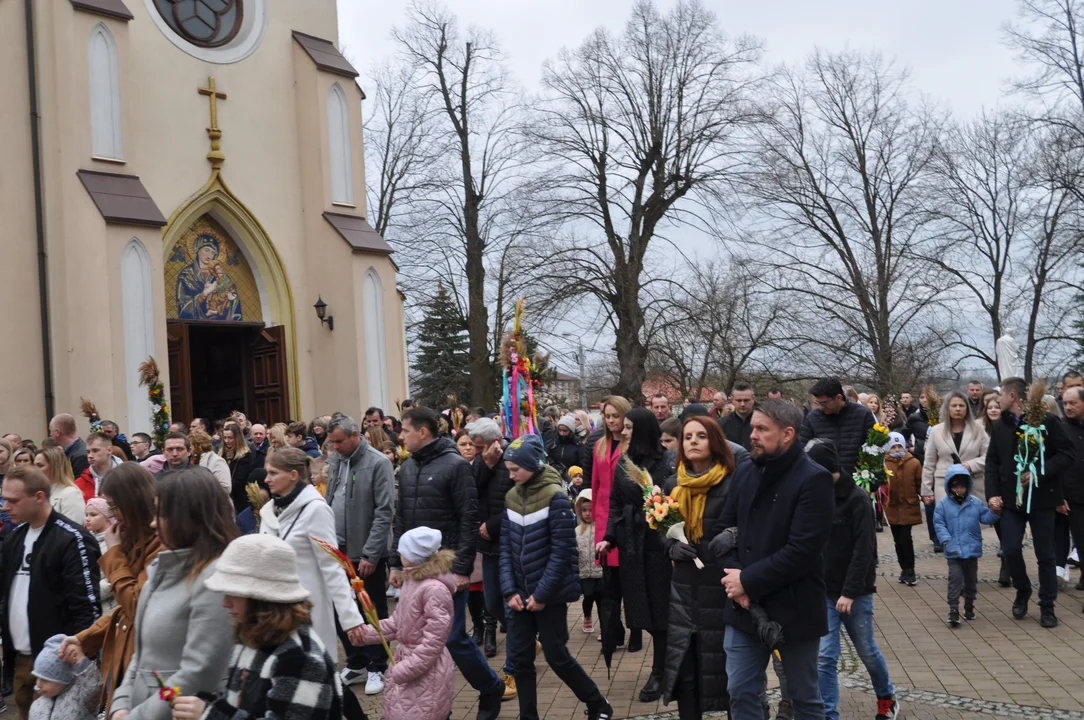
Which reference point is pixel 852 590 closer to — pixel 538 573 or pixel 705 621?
pixel 705 621

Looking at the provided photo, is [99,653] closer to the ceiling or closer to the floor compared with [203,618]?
closer to the floor

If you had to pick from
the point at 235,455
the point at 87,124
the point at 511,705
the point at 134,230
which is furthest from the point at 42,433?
the point at 511,705

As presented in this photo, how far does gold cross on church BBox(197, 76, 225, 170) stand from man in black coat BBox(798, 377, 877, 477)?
567 inches

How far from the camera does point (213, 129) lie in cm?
1970

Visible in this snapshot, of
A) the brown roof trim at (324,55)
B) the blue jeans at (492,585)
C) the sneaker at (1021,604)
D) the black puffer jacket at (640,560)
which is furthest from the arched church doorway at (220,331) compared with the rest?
the sneaker at (1021,604)

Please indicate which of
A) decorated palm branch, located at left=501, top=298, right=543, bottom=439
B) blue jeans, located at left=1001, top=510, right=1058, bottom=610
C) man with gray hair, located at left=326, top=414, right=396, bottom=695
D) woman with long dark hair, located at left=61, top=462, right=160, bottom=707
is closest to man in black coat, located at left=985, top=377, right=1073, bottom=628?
blue jeans, located at left=1001, top=510, right=1058, bottom=610

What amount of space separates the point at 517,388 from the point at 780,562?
9.13 meters

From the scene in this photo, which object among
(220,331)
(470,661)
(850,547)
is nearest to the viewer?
(850,547)

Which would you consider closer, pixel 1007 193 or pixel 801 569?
pixel 801 569

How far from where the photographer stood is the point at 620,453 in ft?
24.3

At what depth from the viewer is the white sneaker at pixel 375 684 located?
299 inches

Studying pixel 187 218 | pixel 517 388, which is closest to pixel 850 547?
pixel 517 388

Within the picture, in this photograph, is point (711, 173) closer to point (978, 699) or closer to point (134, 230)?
point (134, 230)

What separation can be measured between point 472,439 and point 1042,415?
504 cm
